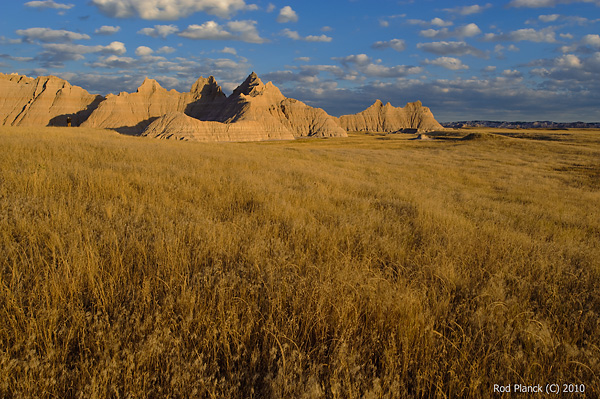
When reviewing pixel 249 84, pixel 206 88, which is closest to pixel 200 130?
pixel 206 88

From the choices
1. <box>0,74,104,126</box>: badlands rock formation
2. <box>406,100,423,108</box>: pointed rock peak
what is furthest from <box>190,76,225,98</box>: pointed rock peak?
<box>406,100,423,108</box>: pointed rock peak

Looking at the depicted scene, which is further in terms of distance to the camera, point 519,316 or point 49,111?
point 49,111

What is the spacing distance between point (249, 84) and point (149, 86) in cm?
4416

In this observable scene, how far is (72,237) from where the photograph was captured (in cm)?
→ 321

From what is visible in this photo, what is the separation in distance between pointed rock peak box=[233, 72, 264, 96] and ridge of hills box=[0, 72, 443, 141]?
2.37 feet

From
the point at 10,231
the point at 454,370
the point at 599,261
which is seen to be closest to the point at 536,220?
the point at 599,261

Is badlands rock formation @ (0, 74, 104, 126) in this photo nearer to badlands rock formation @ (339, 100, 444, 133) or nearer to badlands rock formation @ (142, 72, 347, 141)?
badlands rock formation @ (142, 72, 347, 141)

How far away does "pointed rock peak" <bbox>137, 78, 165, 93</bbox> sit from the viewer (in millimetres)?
116062

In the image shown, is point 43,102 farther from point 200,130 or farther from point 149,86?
point 200,130

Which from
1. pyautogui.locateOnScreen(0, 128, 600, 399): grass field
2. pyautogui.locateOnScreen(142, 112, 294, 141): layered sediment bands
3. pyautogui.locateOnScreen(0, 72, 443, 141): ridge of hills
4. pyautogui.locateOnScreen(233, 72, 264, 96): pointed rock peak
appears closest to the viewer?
pyautogui.locateOnScreen(0, 128, 600, 399): grass field

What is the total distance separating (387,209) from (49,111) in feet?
462

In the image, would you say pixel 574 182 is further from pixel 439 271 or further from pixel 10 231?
pixel 10 231

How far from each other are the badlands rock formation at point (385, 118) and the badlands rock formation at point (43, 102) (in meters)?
134

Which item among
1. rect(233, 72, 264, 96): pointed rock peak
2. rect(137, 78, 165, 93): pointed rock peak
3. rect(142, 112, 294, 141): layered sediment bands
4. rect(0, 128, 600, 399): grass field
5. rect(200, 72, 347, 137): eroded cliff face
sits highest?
rect(233, 72, 264, 96): pointed rock peak
